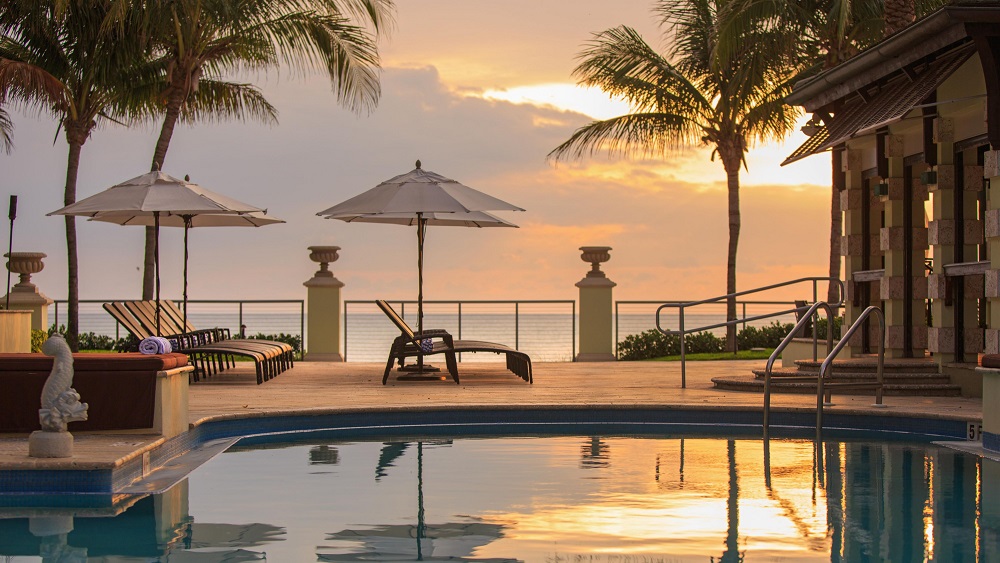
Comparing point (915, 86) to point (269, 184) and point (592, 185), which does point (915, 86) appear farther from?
point (592, 185)

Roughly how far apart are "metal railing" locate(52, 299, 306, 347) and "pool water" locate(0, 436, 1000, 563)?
11177 millimetres

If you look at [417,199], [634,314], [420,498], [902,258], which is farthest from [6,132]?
[420,498]

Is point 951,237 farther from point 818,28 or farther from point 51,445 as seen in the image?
point 818,28

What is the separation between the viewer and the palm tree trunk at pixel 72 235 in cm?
2092

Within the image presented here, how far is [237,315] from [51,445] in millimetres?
13967

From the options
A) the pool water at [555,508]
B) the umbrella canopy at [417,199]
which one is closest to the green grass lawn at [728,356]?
the umbrella canopy at [417,199]

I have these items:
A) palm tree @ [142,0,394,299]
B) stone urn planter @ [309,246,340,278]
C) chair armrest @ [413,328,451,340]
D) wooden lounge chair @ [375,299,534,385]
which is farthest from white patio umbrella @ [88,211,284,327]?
palm tree @ [142,0,394,299]

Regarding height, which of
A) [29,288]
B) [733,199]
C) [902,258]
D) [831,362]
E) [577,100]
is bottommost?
[831,362]

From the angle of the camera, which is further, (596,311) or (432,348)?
(596,311)

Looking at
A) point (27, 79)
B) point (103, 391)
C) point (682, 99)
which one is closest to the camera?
point (103, 391)

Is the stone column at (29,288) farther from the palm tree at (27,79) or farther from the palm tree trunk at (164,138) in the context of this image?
the palm tree at (27,79)

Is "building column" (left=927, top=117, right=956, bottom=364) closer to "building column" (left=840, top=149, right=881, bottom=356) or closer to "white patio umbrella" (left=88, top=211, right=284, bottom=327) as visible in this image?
"building column" (left=840, top=149, right=881, bottom=356)

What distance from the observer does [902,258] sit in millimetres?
13719

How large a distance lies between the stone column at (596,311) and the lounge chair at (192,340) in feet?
18.2
